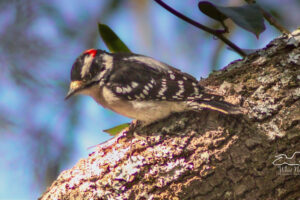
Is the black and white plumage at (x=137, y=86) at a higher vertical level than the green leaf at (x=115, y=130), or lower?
higher

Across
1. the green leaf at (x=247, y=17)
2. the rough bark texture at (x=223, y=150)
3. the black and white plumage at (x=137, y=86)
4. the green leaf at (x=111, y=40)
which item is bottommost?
the rough bark texture at (x=223, y=150)

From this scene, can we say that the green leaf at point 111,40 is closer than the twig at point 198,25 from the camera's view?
No

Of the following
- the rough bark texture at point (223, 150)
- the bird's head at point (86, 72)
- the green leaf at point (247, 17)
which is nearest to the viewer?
the rough bark texture at point (223, 150)

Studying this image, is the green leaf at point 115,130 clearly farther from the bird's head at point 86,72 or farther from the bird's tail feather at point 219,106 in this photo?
the bird's tail feather at point 219,106

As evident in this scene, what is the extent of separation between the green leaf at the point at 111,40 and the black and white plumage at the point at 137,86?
20 centimetres

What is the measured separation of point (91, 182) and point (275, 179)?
1126 mm

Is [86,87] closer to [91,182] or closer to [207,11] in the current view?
[91,182]

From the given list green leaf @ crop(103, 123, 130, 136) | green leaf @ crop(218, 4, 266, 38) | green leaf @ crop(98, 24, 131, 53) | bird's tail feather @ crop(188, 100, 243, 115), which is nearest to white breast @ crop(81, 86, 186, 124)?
bird's tail feather @ crop(188, 100, 243, 115)

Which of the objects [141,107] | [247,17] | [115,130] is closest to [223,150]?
[141,107]

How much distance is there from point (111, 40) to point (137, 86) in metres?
0.64

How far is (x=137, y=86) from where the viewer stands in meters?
2.62

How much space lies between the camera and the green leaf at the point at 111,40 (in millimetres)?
2988

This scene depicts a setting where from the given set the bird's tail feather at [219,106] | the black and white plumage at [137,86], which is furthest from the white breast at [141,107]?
the bird's tail feather at [219,106]

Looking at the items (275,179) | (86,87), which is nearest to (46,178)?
(86,87)
